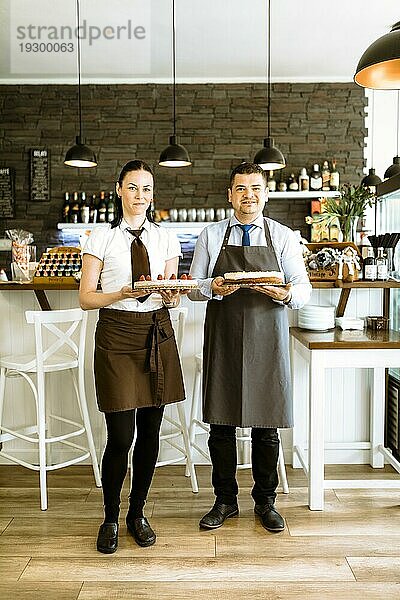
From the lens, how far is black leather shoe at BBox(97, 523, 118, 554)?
2.84 m

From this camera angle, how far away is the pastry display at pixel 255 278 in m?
2.85

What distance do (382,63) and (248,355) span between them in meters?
1.29

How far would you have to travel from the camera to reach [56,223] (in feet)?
24.5

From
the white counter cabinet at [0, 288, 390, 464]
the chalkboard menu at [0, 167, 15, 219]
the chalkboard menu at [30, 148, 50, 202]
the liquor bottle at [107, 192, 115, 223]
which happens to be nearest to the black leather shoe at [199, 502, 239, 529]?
the white counter cabinet at [0, 288, 390, 464]

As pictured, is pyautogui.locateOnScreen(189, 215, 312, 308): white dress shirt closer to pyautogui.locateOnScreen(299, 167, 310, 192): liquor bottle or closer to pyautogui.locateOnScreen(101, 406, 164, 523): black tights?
pyautogui.locateOnScreen(101, 406, 164, 523): black tights

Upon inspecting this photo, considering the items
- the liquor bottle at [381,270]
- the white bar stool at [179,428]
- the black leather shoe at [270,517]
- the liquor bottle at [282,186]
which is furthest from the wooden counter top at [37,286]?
the liquor bottle at [282,186]

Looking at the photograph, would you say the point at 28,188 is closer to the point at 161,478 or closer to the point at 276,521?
the point at 161,478

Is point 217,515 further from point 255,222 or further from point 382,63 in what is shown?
point 382,63

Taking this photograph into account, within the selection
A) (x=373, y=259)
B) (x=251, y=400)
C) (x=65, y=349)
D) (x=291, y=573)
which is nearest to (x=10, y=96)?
(x=65, y=349)

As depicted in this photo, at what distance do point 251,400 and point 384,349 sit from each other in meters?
0.73

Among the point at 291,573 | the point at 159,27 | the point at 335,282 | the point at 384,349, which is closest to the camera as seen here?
the point at 291,573

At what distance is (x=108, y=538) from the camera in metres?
2.86

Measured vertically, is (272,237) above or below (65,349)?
above

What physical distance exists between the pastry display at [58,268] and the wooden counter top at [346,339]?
1.29 metres
